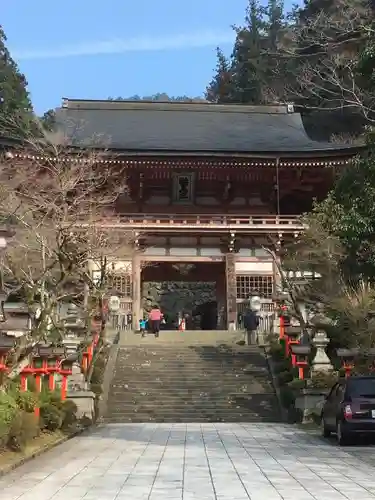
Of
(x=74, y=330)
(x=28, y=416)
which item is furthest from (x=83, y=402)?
(x=28, y=416)

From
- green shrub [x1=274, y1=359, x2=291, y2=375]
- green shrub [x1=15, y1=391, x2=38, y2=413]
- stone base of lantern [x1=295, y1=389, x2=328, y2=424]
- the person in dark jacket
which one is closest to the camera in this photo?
green shrub [x1=15, y1=391, x2=38, y2=413]

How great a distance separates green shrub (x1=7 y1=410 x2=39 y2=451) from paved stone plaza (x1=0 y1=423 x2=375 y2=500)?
40 cm

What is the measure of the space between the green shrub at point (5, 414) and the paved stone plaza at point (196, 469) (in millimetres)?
568

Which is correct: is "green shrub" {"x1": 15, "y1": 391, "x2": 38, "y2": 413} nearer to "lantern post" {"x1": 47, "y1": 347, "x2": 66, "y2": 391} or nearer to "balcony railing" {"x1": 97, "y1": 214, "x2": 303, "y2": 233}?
"lantern post" {"x1": 47, "y1": 347, "x2": 66, "y2": 391}

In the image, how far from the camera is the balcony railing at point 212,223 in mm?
28562

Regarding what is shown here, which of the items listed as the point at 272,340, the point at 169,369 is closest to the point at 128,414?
the point at 169,369

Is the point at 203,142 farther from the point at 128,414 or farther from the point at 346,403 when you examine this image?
the point at 346,403

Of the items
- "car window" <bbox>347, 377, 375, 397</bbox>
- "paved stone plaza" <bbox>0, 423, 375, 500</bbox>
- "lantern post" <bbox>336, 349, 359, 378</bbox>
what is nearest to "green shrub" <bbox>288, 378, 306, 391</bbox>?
"lantern post" <bbox>336, 349, 359, 378</bbox>

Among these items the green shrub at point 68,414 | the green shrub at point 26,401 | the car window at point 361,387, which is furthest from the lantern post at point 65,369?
the car window at point 361,387

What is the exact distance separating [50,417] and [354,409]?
20.4 feet

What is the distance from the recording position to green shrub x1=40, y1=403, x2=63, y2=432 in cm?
1346

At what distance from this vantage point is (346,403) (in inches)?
466

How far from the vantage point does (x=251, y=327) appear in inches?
977

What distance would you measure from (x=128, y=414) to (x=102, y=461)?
8369 mm
